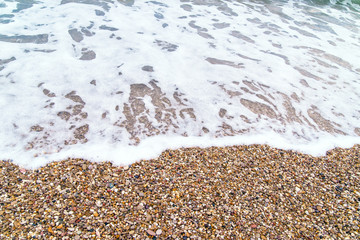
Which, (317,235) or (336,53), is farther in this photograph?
(336,53)

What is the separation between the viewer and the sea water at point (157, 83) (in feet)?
13.3

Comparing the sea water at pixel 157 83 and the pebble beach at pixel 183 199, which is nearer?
the pebble beach at pixel 183 199

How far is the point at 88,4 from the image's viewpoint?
8.72 m

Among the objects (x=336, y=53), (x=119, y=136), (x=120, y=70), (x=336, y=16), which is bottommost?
(x=119, y=136)

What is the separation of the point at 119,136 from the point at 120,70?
224cm

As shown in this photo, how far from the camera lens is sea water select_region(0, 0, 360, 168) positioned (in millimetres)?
4043

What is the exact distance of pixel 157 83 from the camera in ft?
17.7

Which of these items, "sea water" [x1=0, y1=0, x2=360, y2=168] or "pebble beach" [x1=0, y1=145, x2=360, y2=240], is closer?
"pebble beach" [x1=0, y1=145, x2=360, y2=240]

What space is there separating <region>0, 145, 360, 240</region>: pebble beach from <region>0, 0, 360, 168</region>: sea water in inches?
16.4

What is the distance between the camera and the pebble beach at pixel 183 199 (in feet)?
8.60

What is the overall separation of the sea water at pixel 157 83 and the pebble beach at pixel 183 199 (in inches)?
16.4

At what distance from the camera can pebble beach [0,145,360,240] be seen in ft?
8.60

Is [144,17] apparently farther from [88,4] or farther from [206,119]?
[206,119]

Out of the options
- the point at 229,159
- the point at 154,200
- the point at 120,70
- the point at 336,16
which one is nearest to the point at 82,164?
the point at 154,200
